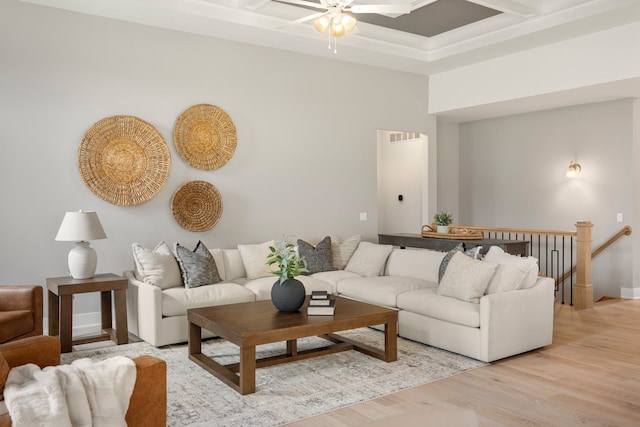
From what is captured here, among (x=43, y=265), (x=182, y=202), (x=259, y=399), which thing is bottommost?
(x=259, y=399)

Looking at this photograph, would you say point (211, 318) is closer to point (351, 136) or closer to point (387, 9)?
point (387, 9)

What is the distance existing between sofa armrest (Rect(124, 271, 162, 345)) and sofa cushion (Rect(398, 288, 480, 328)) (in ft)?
6.99

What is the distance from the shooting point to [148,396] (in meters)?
2.38

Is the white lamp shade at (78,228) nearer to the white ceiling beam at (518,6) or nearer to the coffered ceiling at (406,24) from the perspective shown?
the coffered ceiling at (406,24)

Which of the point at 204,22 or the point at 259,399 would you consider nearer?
the point at 259,399

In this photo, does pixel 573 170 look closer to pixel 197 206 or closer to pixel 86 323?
pixel 197 206

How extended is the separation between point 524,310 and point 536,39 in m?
3.24

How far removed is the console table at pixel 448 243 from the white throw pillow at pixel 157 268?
2.96 meters

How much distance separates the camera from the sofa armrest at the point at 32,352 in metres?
2.46

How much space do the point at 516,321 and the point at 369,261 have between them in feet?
6.55

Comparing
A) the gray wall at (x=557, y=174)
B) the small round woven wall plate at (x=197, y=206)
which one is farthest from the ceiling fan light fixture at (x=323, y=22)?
the gray wall at (x=557, y=174)

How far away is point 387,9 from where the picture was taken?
4.14 m

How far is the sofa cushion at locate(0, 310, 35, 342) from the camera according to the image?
366 centimetres

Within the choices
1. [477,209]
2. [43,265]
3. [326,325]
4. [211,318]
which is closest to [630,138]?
[477,209]
